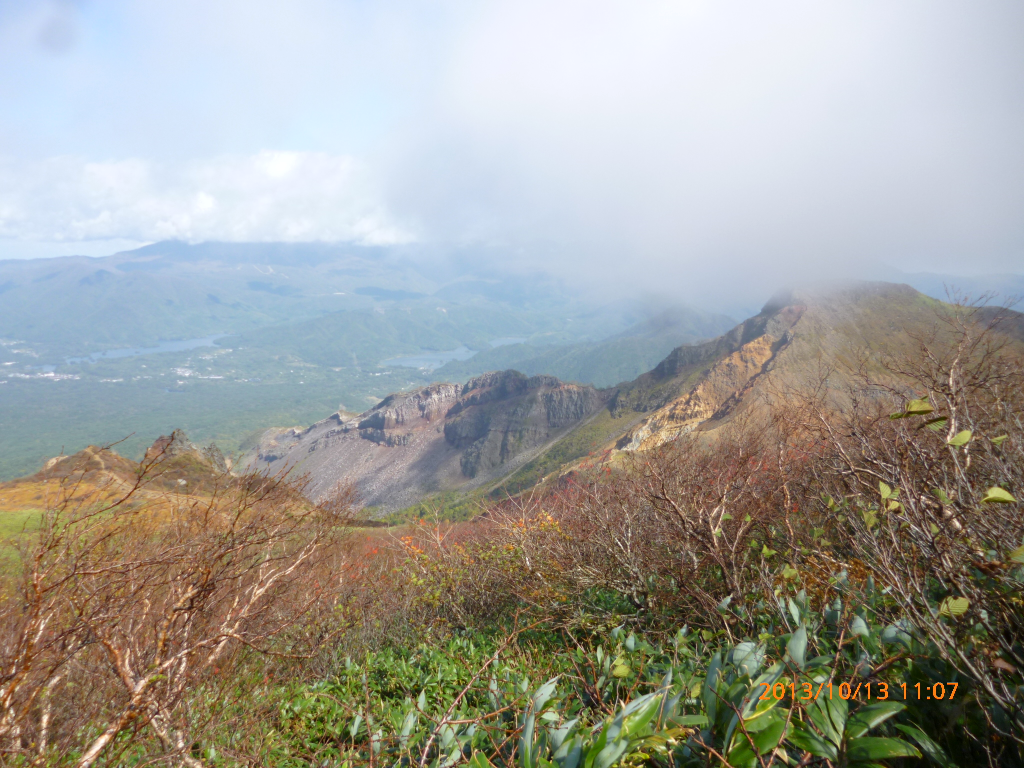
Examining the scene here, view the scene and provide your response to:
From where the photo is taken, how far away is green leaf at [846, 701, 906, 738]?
6.70 ft

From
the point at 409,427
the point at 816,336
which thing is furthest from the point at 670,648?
the point at 409,427

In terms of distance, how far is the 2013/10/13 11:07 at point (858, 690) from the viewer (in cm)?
231

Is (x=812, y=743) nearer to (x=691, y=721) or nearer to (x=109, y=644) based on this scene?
(x=691, y=721)

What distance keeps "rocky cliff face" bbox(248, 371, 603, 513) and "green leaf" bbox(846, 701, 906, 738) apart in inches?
3867

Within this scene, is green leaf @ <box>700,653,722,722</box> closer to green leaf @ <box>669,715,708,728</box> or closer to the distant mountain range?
green leaf @ <box>669,715,708,728</box>

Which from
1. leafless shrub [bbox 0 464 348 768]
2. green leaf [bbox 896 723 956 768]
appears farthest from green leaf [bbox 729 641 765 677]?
leafless shrub [bbox 0 464 348 768]

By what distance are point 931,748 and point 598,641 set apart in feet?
13.7

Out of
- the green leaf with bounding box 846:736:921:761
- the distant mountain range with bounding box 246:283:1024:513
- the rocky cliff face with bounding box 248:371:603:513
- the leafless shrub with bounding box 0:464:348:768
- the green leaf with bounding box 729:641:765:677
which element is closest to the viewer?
the green leaf with bounding box 846:736:921:761

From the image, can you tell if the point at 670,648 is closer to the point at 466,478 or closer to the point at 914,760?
the point at 914,760

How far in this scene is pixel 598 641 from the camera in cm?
577

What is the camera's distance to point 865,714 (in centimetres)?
212

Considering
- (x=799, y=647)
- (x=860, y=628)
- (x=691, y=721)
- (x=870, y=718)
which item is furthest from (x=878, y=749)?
(x=860, y=628)

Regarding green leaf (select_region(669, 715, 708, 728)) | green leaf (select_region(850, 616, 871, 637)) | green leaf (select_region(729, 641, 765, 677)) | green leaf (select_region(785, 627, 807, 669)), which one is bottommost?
green leaf (select_region(729, 641, 765, 677))

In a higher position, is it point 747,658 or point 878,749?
point 878,749
